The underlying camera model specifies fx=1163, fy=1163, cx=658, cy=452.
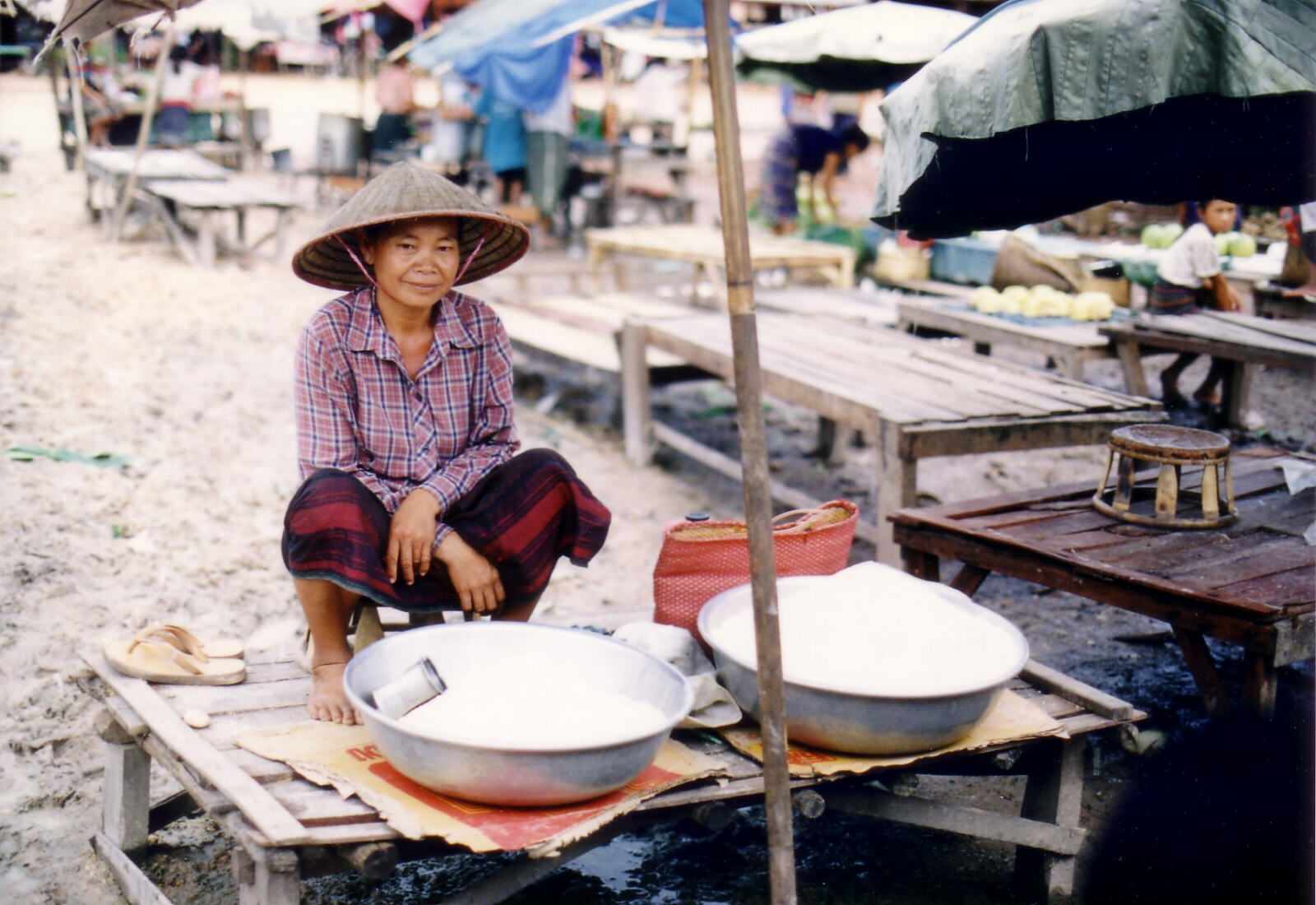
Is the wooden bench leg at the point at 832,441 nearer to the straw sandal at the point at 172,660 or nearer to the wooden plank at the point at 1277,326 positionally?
the wooden plank at the point at 1277,326

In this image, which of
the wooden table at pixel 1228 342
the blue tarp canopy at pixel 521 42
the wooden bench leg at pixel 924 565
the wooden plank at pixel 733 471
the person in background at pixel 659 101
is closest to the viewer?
the wooden bench leg at pixel 924 565

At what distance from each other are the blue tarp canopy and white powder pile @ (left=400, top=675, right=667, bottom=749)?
7.89m

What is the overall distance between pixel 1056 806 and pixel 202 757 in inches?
71.3

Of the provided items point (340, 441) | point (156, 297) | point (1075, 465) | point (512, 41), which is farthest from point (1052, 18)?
point (512, 41)

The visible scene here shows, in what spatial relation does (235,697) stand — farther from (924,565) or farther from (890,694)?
(924,565)

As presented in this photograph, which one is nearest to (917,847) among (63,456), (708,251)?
(63,456)

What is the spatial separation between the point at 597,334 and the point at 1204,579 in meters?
4.48

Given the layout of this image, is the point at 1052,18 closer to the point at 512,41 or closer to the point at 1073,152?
the point at 1073,152

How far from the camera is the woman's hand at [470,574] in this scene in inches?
103

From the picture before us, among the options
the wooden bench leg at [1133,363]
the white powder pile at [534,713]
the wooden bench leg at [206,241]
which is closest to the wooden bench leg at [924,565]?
the white powder pile at [534,713]

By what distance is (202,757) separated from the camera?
7.11 ft

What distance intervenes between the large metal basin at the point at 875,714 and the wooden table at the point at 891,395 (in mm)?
1669

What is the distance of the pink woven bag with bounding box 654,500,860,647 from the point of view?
2744mm

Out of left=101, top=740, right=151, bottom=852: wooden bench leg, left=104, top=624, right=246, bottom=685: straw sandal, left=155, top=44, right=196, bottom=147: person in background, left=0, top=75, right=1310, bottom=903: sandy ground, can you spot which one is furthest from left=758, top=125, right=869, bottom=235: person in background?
left=101, top=740, right=151, bottom=852: wooden bench leg
